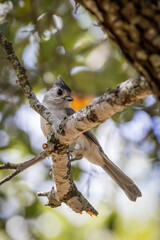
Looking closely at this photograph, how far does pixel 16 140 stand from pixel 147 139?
1686mm

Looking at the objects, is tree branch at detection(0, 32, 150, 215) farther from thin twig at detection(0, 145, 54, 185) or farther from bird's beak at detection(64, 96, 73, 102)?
bird's beak at detection(64, 96, 73, 102)

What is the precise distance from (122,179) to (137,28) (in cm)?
315

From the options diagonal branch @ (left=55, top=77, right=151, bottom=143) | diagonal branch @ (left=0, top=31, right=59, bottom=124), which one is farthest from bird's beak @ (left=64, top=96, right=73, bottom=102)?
diagonal branch @ (left=55, top=77, right=151, bottom=143)

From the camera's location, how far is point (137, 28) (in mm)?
1194

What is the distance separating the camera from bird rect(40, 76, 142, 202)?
402 cm

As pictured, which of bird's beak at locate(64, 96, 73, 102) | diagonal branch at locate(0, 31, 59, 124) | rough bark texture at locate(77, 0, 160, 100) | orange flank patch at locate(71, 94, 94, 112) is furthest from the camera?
bird's beak at locate(64, 96, 73, 102)

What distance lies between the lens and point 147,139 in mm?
4461

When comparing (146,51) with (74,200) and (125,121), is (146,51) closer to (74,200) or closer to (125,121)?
(74,200)

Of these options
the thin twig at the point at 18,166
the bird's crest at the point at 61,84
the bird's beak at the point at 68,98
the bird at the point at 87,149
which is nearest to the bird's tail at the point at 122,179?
the bird at the point at 87,149

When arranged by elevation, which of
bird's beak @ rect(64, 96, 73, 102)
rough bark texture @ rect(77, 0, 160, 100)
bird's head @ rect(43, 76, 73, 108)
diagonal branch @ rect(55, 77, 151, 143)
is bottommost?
rough bark texture @ rect(77, 0, 160, 100)

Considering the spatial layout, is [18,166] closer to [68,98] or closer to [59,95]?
[68,98]

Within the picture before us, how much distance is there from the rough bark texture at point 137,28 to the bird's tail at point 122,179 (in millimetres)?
2845

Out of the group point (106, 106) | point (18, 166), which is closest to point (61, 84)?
point (18, 166)

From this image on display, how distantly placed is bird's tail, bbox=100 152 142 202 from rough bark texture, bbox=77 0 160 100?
2845 mm
